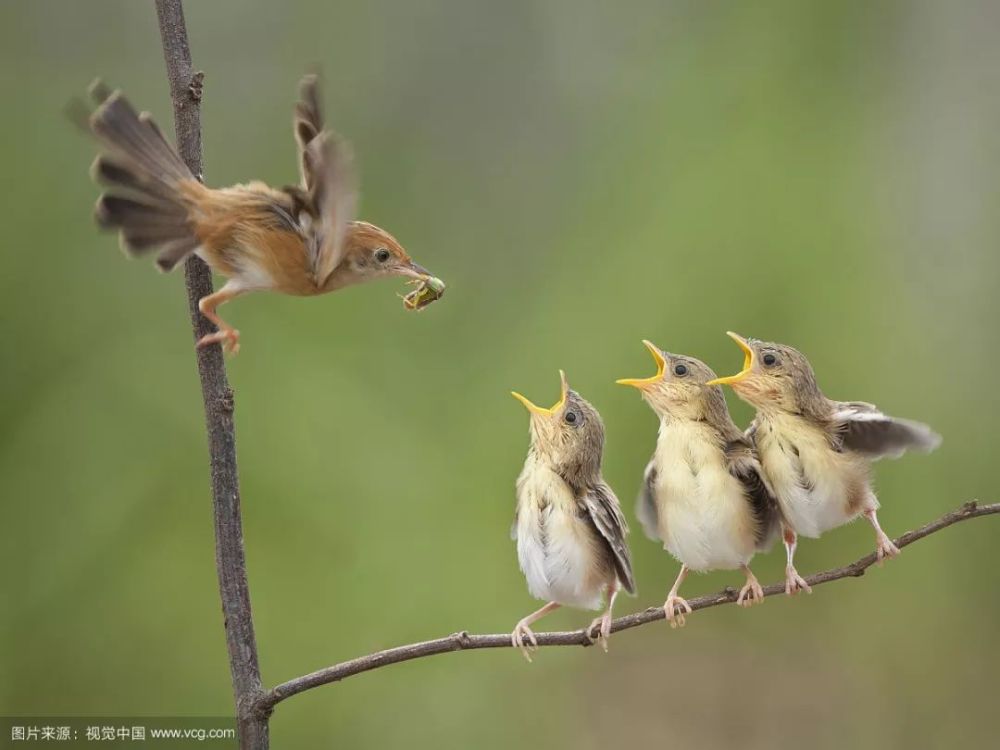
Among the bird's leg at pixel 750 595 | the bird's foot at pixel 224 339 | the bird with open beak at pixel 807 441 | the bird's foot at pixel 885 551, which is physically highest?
the bird's foot at pixel 224 339

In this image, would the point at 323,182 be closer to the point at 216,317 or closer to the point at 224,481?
the point at 216,317

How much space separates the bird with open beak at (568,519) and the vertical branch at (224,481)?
0.32 m

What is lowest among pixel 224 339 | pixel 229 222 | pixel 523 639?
pixel 523 639

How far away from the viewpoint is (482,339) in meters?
3.34

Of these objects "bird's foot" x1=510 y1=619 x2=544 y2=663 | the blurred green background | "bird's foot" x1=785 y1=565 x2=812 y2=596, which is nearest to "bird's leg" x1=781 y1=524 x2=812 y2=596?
"bird's foot" x1=785 y1=565 x2=812 y2=596

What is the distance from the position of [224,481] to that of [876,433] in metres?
0.70

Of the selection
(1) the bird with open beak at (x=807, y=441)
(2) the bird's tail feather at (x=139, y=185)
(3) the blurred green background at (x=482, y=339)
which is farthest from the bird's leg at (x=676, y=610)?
(3) the blurred green background at (x=482, y=339)

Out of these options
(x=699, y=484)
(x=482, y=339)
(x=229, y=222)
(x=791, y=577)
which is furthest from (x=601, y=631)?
(x=482, y=339)

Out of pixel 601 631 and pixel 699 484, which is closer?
pixel 601 631

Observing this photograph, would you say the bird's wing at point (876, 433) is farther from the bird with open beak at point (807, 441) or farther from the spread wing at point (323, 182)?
the spread wing at point (323, 182)

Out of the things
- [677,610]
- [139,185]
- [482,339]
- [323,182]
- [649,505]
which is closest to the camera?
[323,182]

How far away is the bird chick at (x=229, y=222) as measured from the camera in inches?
44.1

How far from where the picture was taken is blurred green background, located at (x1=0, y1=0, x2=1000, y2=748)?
300 centimetres

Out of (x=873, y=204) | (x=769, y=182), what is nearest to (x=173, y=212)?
(x=769, y=182)
